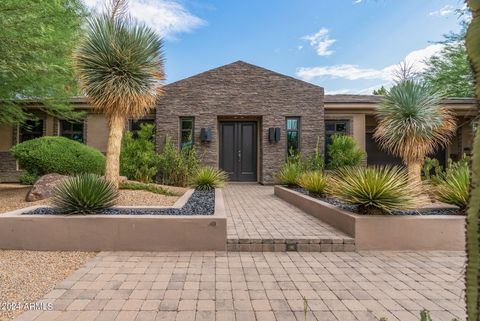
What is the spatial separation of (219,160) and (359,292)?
977 centimetres

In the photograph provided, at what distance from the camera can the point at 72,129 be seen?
1288 centimetres

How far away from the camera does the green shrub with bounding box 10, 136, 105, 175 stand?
755 cm

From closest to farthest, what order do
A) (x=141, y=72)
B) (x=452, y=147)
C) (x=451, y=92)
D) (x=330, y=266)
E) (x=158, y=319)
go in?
(x=158, y=319) → (x=330, y=266) → (x=141, y=72) → (x=452, y=147) → (x=451, y=92)

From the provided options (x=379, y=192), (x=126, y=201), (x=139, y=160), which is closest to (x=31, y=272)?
(x=126, y=201)

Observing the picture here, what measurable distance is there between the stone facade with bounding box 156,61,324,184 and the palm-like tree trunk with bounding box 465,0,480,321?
1094cm

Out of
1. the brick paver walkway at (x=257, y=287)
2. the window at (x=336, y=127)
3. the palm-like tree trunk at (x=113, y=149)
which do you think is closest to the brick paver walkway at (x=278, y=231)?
the brick paver walkway at (x=257, y=287)

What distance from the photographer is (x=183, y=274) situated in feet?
11.1

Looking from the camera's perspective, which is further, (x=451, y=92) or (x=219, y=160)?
(x=451, y=92)

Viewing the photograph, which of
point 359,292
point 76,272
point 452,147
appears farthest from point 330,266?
point 452,147

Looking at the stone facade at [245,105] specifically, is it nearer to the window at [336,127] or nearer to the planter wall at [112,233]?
the window at [336,127]

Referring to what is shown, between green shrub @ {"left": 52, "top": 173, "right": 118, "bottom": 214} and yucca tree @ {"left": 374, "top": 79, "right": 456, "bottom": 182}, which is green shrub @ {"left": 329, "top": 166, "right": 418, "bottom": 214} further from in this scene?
green shrub @ {"left": 52, "top": 173, "right": 118, "bottom": 214}

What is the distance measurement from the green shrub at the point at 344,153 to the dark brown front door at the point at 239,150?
326cm

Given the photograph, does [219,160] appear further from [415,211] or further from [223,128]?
[415,211]

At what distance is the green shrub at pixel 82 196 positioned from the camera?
178 inches
